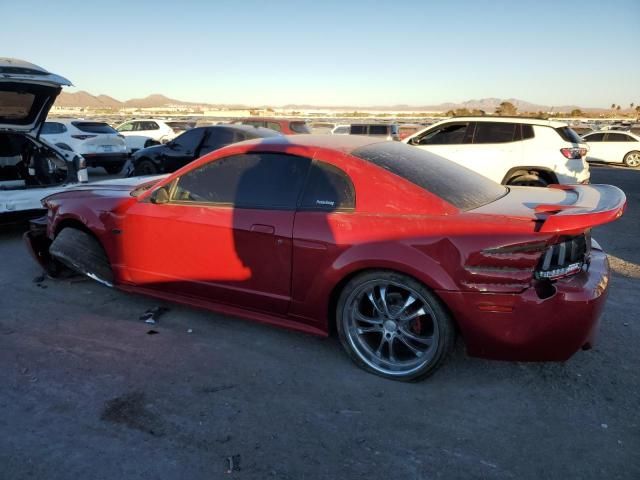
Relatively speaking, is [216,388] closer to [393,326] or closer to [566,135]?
[393,326]

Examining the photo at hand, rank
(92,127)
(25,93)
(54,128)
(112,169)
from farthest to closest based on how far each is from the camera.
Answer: (92,127) < (112,169) < (54,128) < (25,93)

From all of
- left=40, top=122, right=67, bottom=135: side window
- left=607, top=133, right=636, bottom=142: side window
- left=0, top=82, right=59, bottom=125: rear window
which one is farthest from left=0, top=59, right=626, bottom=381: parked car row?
left=607, top=133, right=636, bottom=142: side window

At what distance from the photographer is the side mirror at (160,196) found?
12.9 feet

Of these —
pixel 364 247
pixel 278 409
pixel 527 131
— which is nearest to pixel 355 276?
pixel 364 247

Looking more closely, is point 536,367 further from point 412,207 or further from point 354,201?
point 354,201

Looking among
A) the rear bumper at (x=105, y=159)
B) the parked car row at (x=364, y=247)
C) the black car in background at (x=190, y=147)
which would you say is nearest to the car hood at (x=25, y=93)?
the parked car row at (x=364, y=247)

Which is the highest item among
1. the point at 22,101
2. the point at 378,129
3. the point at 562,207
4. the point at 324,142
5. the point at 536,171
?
the point at 22,101

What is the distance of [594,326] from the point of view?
2857 millimetres

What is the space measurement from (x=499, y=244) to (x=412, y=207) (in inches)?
22.8

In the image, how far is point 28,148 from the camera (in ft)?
24.6

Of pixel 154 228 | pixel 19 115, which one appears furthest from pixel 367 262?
pixel 19 115

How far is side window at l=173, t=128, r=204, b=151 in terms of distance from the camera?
10.4 m

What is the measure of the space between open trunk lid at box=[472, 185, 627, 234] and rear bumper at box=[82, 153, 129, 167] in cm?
1225

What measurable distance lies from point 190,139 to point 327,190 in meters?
7.95
